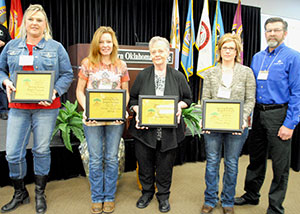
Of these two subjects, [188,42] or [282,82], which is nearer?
[282,82]

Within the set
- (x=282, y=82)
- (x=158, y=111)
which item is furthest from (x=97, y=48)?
(x=282, y=82)

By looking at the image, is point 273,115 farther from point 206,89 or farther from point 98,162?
point 98,162

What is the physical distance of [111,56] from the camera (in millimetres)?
1812

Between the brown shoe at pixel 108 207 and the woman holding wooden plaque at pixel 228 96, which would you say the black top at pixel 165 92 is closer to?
the woman holding wooden plaque at pixel 228 96

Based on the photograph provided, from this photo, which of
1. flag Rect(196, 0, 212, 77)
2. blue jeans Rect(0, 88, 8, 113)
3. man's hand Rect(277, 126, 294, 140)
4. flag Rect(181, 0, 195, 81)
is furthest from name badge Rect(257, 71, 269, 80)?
blue jeans Rect(0, 88, 8, 113)

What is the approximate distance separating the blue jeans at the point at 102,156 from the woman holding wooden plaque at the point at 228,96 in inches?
27.4

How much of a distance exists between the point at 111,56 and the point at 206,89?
2.47 ft

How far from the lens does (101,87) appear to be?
1.77 meters

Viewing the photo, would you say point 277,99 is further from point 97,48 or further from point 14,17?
point 14,17

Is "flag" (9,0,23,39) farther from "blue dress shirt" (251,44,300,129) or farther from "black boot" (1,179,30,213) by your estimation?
"blue dress shirt" (251,44,300,129)

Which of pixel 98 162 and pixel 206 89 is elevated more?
pixel 206 89

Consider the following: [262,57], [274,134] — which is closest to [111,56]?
[262,57]

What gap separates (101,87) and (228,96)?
36.4 inches

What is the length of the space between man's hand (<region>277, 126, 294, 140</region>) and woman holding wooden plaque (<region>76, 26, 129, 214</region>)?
1143 millimetres
